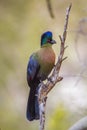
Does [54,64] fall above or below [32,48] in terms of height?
above

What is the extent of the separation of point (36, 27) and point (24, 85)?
0.56 m

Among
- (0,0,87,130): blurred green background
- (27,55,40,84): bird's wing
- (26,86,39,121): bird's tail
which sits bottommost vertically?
(0,0,87,130): blurred green background

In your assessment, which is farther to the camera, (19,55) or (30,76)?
(19,55)

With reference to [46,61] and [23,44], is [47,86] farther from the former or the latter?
[23,44]

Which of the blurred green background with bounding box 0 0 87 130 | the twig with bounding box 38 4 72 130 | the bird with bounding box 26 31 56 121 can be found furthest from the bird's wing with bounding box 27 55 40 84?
the blurred green background with bounding box 0 0 87 130

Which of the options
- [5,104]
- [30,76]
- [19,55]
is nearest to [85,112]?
[30,76]

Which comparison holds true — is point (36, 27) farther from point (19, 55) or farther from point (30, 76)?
point (30, 76)

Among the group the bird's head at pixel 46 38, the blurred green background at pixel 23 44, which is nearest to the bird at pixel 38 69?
the bird's head at pixel 46 38

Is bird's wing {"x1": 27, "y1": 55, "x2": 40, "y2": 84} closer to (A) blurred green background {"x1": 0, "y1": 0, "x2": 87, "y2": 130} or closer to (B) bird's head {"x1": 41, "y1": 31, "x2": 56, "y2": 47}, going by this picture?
(B) bird's head {"x1": 41, "y1": 31, "x2": 56, "y2": 47}

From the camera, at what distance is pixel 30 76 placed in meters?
2.09

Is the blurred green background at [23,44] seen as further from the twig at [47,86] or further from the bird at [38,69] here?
the twig at [47,86]

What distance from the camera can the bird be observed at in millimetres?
2037

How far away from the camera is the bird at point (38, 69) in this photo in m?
2.04

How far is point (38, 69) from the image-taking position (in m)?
2.11
